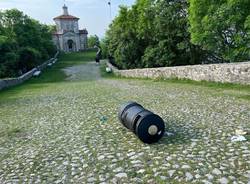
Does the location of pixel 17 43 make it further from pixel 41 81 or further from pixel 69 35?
pixel 69 35

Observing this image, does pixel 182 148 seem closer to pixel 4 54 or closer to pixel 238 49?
pixel 238 49

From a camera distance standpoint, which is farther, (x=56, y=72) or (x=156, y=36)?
(x=56, y=72)

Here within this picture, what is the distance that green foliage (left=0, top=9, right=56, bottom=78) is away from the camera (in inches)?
1452

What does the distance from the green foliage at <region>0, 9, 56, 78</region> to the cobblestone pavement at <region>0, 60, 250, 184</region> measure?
1129 inches

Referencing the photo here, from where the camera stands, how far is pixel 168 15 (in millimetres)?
27344

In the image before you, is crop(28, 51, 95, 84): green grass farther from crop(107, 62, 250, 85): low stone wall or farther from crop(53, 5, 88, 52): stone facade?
crop(53, 5, 88, 52): stone facade

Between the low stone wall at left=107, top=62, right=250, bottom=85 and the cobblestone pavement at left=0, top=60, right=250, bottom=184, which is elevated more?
the low stone wall at left=107, top=62, right=250, bottom=85

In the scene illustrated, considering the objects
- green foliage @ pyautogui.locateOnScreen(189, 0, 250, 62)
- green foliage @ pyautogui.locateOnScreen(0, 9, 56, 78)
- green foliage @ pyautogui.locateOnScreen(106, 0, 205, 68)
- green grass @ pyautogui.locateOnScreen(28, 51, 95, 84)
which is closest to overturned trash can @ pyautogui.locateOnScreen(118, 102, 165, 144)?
green foliage @ pyautogui.locateOnScreen(189, 0, 250, 62)

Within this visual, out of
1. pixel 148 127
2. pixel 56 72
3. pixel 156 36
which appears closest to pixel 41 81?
pixel 56 72

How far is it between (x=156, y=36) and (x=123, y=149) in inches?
1036

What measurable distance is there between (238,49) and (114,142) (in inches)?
555

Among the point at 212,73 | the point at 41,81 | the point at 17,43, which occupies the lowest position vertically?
the point at 41,81

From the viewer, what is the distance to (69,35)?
352 feet

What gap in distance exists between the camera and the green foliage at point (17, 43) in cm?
3688
